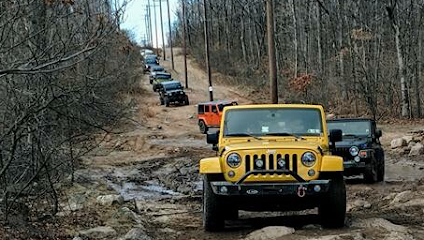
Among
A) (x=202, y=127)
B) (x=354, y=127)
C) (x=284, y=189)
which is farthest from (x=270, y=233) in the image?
(x=202, y=127)

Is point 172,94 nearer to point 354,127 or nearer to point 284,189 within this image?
point 354,127

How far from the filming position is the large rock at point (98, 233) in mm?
8789

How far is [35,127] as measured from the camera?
843cm

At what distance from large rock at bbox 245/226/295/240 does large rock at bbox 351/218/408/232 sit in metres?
1.19

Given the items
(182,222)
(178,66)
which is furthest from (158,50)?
(182,222)

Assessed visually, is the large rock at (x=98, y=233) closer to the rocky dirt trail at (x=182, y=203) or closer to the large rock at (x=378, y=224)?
the rocky dirt trail at (x=182, y=203)

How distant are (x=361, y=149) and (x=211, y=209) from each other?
674cm

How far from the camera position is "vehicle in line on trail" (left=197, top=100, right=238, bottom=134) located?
106ft

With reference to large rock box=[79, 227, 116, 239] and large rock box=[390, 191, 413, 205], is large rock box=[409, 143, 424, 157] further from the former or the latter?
large rock box=[79, 227, 116, 239]

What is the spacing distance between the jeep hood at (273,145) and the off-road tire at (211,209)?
2.14 ft

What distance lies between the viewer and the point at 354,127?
15602 millimetres

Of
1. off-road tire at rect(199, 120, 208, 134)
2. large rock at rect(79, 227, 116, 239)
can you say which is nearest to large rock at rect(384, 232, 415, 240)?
large rock at rect(79, 227, 116, 239)

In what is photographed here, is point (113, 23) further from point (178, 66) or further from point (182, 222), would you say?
point (178, 66)

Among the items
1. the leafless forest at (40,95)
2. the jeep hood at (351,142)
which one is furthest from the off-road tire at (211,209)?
the jeep hood at (351,142)
